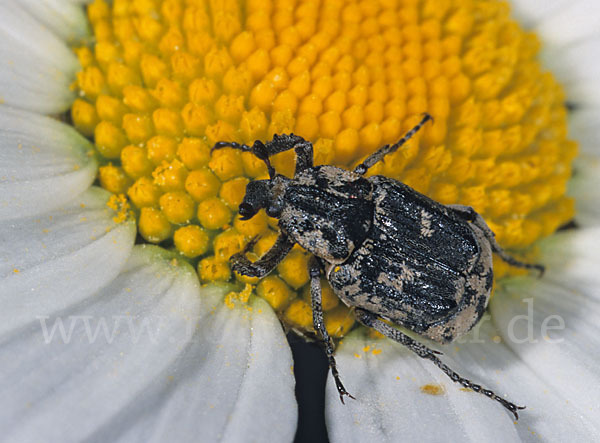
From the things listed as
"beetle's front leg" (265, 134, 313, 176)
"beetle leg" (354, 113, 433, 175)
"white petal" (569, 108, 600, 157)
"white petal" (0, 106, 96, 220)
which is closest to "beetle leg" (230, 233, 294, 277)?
→ "beetle's front leg" (265, 134, 313, 176)

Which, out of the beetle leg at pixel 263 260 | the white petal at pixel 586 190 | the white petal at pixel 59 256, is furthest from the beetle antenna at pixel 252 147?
the white petal at pixel 586 190

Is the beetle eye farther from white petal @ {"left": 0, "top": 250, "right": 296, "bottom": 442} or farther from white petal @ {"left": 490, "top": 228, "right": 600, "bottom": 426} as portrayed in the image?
white petal @ {"left": 490, "top": 228, "right": 600, "bottom": 426}

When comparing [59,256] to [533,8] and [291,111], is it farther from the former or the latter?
[533,8]

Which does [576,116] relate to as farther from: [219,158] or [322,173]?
[219,158]

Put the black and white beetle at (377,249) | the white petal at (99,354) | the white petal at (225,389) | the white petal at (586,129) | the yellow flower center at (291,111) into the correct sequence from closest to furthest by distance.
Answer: the white petal at (99,354), the white petal at (225,389), the black and white beetle at (377,249), the yellow flower center at (291,111), the white petal at (586,129)

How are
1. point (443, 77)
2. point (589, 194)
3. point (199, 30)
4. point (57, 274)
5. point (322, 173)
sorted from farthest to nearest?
point (589, 194) → point (443, 77) → point (199, 30) → point (322, 173) → point (57, 274)

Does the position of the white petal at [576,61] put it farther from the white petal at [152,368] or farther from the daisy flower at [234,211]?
the white petal at [152,368]

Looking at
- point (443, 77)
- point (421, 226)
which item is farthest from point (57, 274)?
point (443, 77)
